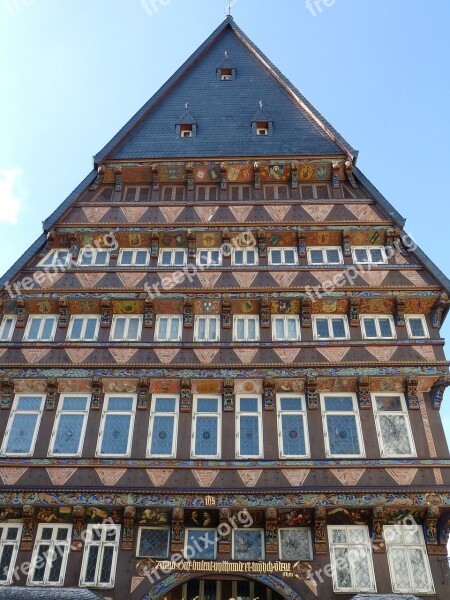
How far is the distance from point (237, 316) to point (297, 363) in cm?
242

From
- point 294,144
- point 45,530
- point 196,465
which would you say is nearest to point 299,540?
point 196,465

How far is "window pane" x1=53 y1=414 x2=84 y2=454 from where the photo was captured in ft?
53.4

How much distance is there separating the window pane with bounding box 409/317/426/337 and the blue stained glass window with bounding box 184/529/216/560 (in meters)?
7.59

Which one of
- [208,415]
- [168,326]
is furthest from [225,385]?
[168,326]

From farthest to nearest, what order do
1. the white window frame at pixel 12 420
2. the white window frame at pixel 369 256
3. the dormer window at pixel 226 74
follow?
the dormer window at pixel 226 74 → the white window frame at pixel 369 256 → the white window frame at pixel 12 420

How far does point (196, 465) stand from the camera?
15664mm

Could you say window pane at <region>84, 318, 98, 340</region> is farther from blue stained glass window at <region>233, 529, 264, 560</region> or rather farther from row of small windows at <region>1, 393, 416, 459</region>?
blue stained glass window at <region>233, 529, 264, 560</region>

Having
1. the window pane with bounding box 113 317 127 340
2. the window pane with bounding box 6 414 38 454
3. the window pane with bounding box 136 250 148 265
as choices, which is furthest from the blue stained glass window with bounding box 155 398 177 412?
the window pane with bounding box 136 250 148 265

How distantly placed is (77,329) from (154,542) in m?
6.45

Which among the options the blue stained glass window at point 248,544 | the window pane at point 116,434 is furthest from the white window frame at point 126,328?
the blue stained glass window at point 248,544

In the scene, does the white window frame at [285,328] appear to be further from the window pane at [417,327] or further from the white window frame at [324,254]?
the window pane at [417,327]

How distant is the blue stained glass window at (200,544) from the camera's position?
14.9 m

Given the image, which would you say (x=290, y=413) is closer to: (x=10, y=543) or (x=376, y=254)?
(x=376, y=254)

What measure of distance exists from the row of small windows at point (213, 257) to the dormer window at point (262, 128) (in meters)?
6.01
